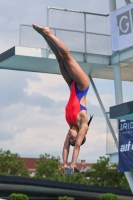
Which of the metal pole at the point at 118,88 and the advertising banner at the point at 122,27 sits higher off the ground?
the advertising banner at the point at 122,27

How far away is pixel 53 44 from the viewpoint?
25.3ft

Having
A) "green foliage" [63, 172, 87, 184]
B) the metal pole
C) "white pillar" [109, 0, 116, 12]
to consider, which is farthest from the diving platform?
"green foliage" [63, 172, 87, 184]

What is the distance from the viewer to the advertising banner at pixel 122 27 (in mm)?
22891

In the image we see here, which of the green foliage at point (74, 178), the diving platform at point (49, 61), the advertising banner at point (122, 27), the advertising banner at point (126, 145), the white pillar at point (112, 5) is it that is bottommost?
the green foliage at point (74, 178)

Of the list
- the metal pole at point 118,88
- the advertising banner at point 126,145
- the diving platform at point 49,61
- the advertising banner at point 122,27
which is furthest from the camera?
the metal pole at point 118,88

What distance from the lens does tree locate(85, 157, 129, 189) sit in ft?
189

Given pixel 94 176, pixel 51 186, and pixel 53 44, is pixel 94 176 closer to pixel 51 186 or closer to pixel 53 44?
pixel 51 186

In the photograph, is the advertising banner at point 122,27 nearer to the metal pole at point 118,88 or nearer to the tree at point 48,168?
the metal pole at point 118,88

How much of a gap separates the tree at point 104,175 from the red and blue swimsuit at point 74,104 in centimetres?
4940

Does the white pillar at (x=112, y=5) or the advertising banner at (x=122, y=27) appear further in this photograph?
the white pillar at (x=112, y=5)

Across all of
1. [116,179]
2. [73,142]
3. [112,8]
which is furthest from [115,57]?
[116,179]

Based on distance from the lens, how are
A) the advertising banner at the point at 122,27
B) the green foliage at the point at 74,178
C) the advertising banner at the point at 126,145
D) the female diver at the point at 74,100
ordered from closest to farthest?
the female diver at the point at 74,100 → the advertising banner at the point at 122,27 → the advertising banner at the point at 126,145 → the green foliage at the point at 74,178

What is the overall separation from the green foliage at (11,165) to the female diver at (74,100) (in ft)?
164

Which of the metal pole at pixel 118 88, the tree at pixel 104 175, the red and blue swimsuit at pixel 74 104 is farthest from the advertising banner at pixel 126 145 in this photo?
the tree at pixel 104 175
